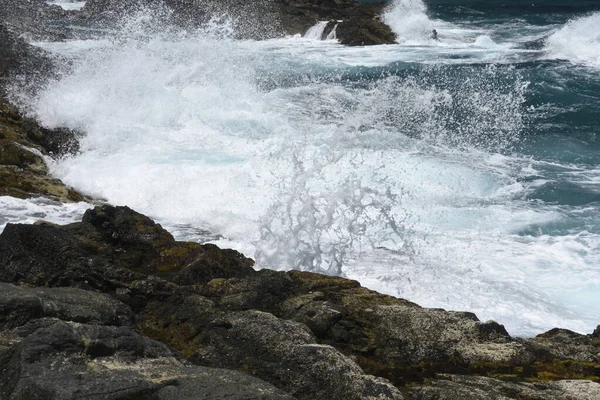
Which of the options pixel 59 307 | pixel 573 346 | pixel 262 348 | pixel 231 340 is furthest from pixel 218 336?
pixel 573 346

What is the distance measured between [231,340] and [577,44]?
26.8 meters

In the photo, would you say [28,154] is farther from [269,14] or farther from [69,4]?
[69,4]

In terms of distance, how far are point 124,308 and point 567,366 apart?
3469 millimetres

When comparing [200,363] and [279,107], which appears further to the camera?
[279,107]

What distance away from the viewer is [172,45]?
2383 cm

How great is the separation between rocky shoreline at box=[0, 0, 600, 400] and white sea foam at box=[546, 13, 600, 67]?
75.3 feet

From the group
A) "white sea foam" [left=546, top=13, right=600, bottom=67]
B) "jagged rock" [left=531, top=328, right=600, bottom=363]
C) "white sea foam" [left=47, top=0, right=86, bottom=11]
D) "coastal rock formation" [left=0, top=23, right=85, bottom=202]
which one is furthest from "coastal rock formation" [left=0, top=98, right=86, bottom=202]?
"white sea foam" [left=47, top=0, right=86, bottom=11]

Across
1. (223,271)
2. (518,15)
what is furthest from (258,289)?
(518,15)

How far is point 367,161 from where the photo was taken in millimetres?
13922

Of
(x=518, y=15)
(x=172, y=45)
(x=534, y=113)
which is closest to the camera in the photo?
(x=534, y=113)

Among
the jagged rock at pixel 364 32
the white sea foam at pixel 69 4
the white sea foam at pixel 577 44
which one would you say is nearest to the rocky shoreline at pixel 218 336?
the white sea foam at pixel 577 44

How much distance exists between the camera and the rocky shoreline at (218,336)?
3512mm

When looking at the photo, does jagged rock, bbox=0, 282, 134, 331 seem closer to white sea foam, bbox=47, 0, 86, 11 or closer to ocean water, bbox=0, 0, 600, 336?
ocean water, bbox=0, 0, 600, 336

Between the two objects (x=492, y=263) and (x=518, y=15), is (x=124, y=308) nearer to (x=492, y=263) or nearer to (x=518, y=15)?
(x=492, y=263)
